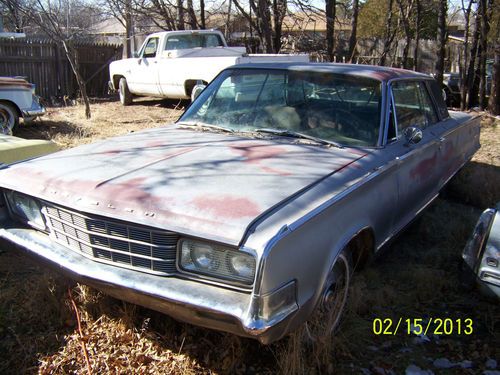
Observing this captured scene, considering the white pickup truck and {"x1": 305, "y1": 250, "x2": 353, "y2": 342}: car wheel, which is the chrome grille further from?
the white pickup truck

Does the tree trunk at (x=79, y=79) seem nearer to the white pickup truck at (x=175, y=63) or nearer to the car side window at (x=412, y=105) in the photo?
the white pickup truck at (x=175, y=63)

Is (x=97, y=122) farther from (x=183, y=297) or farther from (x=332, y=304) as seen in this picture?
(x=183, y=297)

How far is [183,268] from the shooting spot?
7.88ft

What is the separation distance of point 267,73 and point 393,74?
106 cm

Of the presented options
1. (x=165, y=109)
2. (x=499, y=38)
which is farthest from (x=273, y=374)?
(x=499, y=38)

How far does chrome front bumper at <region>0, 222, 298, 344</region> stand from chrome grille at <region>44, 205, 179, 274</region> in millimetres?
47

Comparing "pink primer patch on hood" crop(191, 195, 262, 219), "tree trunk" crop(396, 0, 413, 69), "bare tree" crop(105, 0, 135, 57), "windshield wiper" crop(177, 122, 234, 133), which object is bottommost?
"pink primer patch on hood" crop(191, 195, 262, 219)

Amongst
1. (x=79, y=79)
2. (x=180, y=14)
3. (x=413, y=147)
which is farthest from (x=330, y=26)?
(x=413, y=147)

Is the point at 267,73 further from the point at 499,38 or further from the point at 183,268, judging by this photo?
the point at 499,38

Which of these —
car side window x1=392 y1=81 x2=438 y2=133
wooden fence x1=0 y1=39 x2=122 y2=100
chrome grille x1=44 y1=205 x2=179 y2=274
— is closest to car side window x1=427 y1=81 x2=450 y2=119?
car side window x1=392 y1=81 x2=438 y2=133
